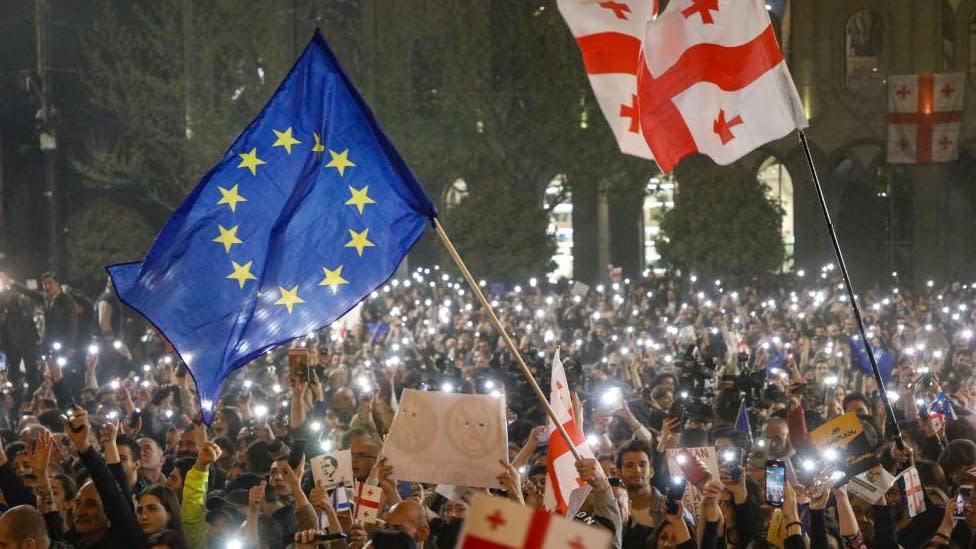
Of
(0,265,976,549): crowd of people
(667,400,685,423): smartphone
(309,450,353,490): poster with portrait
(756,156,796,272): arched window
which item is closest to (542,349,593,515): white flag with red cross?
(0,265,976,549): crowd of people

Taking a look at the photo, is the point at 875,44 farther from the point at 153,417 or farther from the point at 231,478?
the point at 231,478

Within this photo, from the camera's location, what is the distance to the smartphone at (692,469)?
7883 mm

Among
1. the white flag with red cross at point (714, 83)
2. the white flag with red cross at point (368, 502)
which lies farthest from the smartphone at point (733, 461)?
the white flag with red cross at point (368, 502)

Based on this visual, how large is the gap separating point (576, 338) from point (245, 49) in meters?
21.3

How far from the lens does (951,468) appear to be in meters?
9.49

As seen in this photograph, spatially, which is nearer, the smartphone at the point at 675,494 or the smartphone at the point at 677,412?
the smartphone at the point at 675,494

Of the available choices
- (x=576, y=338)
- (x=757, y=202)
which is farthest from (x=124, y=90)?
(x=576, y=338)

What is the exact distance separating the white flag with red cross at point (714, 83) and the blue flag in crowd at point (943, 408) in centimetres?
341

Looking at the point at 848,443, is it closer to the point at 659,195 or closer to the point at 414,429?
the point at 414,429

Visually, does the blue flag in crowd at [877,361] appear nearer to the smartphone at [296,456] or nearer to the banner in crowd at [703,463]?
the banner in crowd at [703,463]

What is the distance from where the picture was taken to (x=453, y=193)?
162 ft

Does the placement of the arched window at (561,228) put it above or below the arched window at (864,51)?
below

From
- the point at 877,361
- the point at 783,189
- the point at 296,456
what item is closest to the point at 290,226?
the point at 296,456

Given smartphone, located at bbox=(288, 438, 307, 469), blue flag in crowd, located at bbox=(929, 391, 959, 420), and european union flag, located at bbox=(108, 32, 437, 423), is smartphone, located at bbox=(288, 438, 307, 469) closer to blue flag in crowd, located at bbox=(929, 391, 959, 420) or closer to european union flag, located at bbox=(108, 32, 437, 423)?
european union flag, located at bbox=(108, 32, 437, 423)
